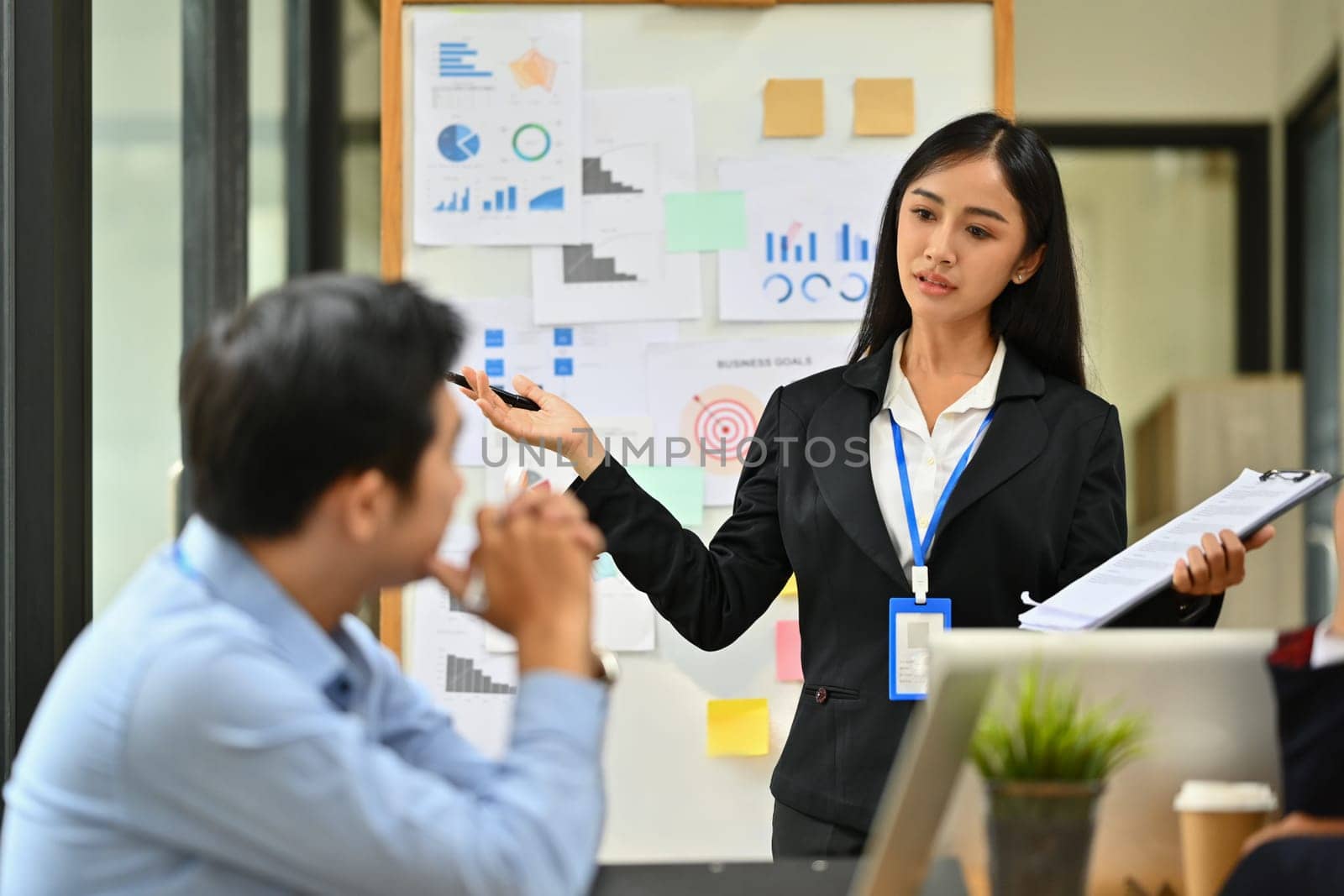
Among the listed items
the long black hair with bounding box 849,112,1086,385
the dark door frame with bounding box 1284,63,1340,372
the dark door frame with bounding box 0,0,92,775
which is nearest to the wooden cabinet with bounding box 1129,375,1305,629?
the dark door frame with bounding box 1284,63,1340,372

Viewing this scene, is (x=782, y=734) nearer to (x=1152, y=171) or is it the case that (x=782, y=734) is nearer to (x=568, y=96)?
(x=568, y=96)

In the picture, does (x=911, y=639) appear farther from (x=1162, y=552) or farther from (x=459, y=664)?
(x=459, y=664)

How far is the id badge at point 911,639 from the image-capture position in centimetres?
190

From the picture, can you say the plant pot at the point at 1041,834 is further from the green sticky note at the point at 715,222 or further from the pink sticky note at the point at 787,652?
the green sticky note at the point at 715,222

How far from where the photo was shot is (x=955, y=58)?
2965 mm

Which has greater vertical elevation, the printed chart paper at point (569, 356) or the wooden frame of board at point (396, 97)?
the wooden frame of board at point (396, 97)

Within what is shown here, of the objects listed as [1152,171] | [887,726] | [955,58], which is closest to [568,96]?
[955,58]

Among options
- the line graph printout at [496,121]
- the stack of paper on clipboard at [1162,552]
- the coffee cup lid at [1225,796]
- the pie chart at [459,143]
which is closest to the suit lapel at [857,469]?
the stack of paper on clipboard at [1162,552]

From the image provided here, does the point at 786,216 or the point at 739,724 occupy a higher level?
the point at 786,216

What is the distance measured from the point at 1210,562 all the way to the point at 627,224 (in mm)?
1604

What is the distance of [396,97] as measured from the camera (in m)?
2.97

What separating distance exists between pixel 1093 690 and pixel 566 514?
0.41 meters

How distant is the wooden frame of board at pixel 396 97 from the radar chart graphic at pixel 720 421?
0.67 meters

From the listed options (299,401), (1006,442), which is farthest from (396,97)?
(299,401)
